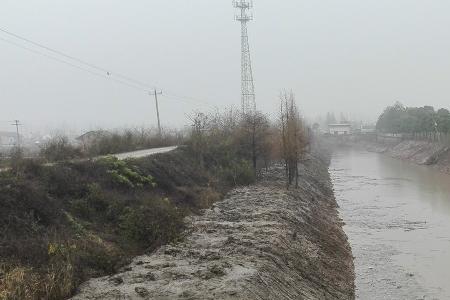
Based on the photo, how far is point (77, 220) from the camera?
15.8 metres

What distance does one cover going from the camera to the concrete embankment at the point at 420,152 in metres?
61.9

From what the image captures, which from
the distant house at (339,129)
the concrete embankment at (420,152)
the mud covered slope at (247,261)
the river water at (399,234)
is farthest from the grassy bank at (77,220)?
the distant house at (339,129)

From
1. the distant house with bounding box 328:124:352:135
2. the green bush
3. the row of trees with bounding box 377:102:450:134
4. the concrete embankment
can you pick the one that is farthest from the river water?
the distant house with bounding box 328:124:352:135

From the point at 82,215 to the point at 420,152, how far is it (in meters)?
69.3

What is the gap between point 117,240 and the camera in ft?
50.7

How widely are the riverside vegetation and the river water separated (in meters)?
8.09

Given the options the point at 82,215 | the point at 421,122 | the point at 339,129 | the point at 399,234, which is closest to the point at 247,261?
the point at 82,215

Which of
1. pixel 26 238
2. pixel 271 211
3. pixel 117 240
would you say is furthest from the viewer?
pixel 271 211

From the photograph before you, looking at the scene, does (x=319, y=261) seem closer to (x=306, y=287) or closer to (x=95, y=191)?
(x=306, y=287)

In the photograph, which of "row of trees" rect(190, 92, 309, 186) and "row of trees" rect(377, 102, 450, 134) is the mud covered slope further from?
"row of trees" rect(377, 102, 450, 134)

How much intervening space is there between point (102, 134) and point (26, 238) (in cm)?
2451

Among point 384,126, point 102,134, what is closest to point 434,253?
point 102,134

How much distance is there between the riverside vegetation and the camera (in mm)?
11633

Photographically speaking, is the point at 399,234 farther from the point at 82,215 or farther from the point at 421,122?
the point at 421,122
